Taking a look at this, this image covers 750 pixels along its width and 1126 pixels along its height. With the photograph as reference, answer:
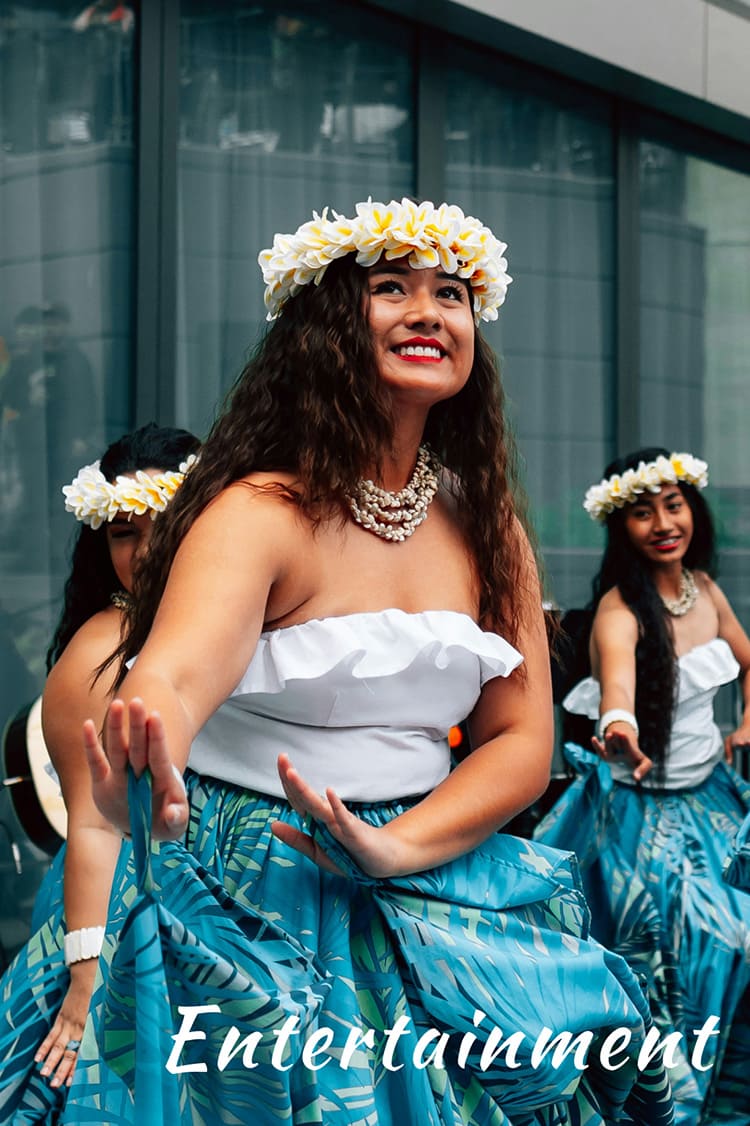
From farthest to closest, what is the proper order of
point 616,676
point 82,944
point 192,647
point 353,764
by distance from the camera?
point 616,676 < point 82,944 < point 353,764 < point 192,647

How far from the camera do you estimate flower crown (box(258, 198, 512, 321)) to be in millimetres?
2088

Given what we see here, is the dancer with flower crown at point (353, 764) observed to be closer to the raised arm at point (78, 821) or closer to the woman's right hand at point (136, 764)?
the woman's right hand at point (136, 764)

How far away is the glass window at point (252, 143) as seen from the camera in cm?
537

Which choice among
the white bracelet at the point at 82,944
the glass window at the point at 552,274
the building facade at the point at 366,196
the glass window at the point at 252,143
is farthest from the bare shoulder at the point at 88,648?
the glass window at the point at 552,274

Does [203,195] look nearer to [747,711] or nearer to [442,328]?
[747,711]

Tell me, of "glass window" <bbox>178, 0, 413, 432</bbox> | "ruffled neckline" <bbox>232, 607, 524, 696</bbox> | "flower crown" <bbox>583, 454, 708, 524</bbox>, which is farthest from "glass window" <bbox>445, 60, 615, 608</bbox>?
"ruffled neckline" <bbox>232, 607, 524, 696</bbox>

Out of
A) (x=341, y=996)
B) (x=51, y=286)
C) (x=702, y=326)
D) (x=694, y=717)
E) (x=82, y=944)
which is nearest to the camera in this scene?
(x=341, y=996)

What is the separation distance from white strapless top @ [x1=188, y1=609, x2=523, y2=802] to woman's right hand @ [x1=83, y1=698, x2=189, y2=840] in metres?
0.32

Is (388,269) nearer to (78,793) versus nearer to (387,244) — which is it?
(387,244)

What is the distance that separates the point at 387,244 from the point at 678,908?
259cm

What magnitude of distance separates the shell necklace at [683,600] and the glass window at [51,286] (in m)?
1.97

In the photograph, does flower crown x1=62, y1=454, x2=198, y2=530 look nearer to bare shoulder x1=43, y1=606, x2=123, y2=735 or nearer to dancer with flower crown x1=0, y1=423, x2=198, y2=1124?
dancer with flower crown x1=0, y1=423, x2=198, y2=1124

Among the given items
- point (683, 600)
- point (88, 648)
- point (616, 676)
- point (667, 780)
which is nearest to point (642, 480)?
point (683, 600)

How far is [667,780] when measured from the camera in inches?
174
